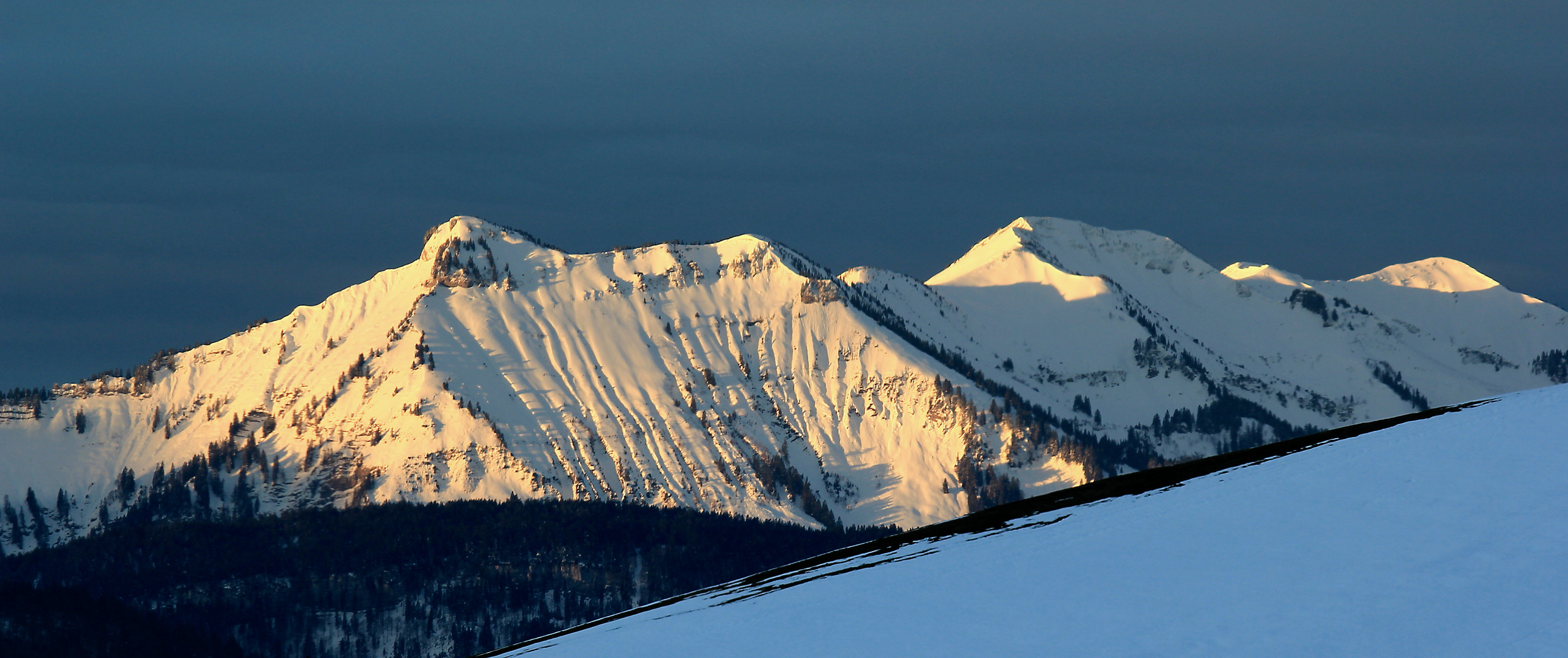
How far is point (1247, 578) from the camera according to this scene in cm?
5112

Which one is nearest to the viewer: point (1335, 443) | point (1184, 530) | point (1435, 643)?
point (1435, 643)

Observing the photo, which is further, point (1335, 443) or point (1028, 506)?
point (1028, 506)

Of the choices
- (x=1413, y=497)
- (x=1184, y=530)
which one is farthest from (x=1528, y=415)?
(x=1184, y=530)

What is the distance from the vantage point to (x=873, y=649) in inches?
1987

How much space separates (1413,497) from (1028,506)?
115 feet

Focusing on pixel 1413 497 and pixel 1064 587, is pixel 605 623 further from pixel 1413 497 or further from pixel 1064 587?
pixel 1413 497

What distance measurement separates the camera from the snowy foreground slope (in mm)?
44625

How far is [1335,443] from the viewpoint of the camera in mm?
77375

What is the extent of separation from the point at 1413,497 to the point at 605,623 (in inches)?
1483

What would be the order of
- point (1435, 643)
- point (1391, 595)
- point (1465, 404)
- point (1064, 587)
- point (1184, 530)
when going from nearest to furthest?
point (1435, 643) → point (1391, 595) → point (1064, 587) → point (1184, 530) → point (1465, 404)

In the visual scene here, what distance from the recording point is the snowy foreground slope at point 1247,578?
44.6m

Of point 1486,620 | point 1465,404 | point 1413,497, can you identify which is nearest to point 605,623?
point 1413,497

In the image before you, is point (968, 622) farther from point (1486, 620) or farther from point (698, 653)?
point (1486, 620)

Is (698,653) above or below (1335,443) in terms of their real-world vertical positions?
below
